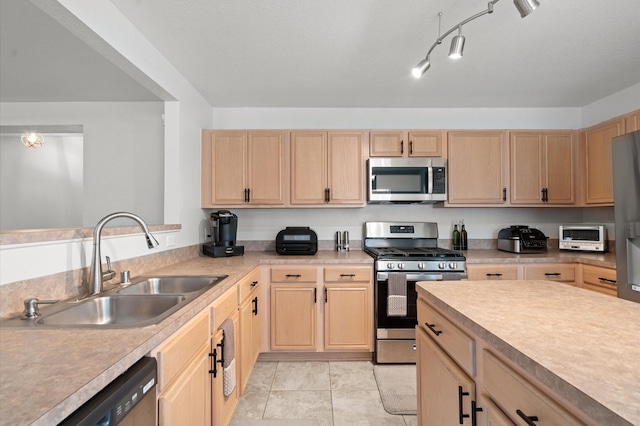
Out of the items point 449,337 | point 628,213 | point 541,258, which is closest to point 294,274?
point 449,337

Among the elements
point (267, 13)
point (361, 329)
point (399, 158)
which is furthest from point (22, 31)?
point (361, 329)

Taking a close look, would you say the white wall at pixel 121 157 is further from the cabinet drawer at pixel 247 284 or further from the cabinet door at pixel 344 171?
the cabinet door at pixel 344 171

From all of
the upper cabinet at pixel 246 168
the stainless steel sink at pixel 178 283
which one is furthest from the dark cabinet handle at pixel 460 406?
the upper cabinet at pixel 246 168

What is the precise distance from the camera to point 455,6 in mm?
1674

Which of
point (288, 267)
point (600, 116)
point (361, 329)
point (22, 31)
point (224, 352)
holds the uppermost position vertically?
point (22, 31)

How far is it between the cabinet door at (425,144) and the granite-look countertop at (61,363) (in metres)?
2.49

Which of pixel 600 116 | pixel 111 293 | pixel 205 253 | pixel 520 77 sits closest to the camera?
pixel 111 293

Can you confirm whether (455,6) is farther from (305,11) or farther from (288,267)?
(288,267)

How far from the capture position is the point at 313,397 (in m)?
2.11

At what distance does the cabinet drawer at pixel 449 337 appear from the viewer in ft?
3.21

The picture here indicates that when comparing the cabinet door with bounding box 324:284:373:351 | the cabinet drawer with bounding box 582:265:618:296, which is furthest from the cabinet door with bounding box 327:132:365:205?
the cabinet drawer with bounding box 582:265:618:296

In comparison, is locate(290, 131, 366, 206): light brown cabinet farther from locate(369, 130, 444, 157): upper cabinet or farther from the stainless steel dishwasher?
the stainless steel dishwasher

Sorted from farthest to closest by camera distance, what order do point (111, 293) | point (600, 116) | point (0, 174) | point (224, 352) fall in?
1. point (0, 174)
2. point (600, 116)
3. point (224, 352)
4. point (111, 293)

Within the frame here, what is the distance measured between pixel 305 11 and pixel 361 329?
2.35 meters
